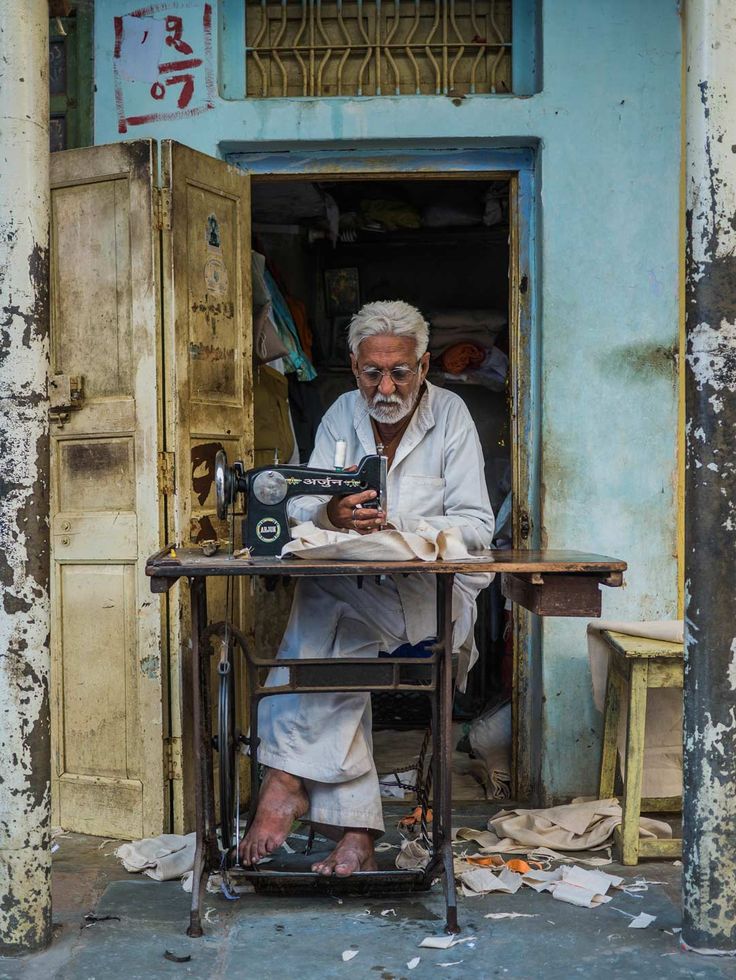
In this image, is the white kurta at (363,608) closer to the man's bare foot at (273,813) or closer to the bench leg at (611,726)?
the man's bare foot at (273,813)

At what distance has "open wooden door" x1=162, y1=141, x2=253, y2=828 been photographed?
14.0 ft

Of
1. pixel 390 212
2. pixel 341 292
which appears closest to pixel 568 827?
pixel 390 212

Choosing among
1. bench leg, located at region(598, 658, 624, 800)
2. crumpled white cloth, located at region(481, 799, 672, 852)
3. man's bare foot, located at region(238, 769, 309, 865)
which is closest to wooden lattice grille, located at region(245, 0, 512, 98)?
bench leg, located at region(598, 658, 624, 800)

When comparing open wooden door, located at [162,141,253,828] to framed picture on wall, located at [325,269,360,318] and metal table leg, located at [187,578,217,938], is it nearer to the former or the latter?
metal table leg, located at [187,578,217,938]

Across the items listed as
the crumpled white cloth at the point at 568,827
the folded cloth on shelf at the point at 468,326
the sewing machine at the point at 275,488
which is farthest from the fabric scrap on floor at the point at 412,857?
the folded cloth on shelf at the point at 468,326

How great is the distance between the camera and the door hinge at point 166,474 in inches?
169

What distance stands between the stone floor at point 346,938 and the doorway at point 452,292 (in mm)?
1309

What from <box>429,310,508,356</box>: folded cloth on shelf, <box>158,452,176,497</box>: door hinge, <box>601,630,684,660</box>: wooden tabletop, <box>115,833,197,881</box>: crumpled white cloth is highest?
<box>429,310,508,356</box>: folded cloth on shelf

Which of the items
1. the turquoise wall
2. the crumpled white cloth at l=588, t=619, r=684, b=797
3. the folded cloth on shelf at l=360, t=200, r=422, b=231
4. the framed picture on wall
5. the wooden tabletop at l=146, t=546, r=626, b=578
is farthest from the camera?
the framed picture on wall

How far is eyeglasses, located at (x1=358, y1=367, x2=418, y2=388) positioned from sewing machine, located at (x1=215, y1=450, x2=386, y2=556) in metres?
0.61

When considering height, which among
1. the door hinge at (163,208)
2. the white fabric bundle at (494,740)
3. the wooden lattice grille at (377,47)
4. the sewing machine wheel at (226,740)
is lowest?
the white fabric bundle at (494,740)

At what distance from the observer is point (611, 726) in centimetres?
436

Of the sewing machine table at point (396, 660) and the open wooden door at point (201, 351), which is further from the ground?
the open wooden door at point (201, 351)

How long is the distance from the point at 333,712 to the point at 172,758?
87 centimetres
